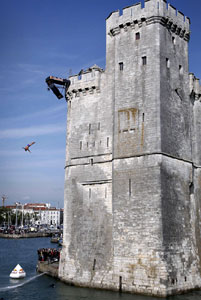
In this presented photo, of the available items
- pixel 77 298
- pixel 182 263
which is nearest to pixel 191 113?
pixel 182 263

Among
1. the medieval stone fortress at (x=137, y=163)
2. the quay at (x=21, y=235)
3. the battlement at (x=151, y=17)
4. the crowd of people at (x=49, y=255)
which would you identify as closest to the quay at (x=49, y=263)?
the crowd of people at (x=49, y=255)

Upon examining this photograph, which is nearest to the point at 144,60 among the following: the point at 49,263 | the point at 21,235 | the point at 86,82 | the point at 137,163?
the point at 86,82

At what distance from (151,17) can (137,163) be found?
9.02 m

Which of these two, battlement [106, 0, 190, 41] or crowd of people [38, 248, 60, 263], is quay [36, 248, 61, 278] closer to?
crowd of people [38, 248, 60, 263]

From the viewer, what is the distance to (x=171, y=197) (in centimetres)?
2039

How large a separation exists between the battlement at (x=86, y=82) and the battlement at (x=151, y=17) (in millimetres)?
2819

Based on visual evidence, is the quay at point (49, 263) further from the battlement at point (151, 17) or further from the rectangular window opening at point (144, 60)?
the battlement at point (151, 17)

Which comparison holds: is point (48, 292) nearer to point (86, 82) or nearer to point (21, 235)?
point (86, 82)

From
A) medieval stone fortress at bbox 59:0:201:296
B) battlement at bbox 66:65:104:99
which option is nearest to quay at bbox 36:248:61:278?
medieval stone fortress at bbox 59:0:201:296

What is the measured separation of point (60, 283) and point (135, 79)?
13779 mm

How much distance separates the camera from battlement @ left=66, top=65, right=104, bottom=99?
24.5 meters

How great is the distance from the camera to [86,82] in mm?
24891

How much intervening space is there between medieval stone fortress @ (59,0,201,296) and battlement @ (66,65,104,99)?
3.2 inches

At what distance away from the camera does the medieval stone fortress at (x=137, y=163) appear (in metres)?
19.6
